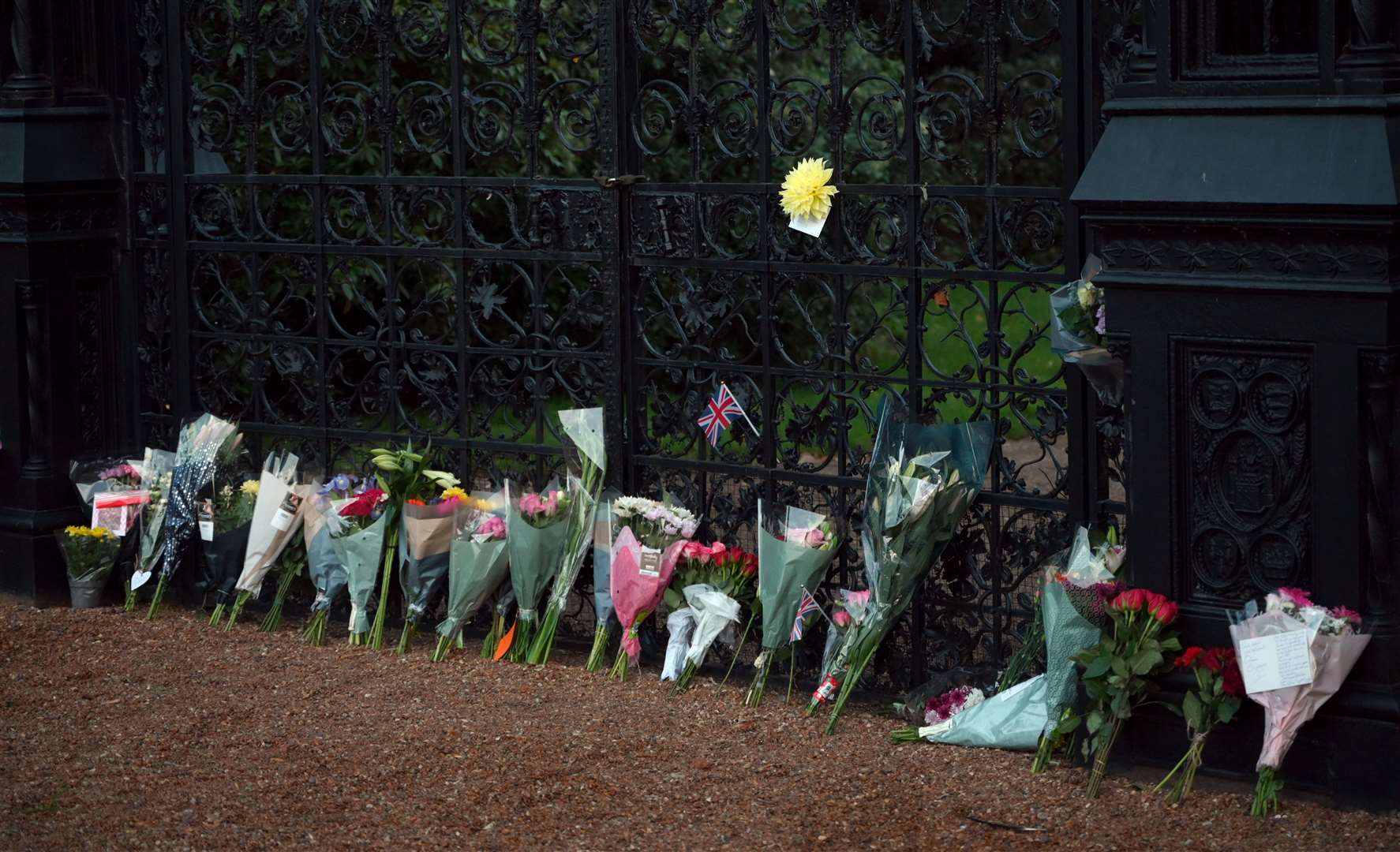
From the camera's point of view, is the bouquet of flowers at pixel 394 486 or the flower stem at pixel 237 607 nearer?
the bouquet of flowers at pixel 394 486

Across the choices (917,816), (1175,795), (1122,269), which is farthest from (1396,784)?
(1122,269)

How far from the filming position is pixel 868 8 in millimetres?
13703

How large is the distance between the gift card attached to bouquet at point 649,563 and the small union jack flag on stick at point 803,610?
53cm

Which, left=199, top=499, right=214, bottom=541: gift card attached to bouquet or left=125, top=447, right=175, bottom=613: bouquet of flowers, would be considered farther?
left=125, top=447, right=175, bottom=613: bouquet of flowers

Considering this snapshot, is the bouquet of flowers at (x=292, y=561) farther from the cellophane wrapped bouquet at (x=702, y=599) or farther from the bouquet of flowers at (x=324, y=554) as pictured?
the cellophane wrapped bouquet at (x=702, y=599)

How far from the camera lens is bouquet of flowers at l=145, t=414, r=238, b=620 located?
7.05 m

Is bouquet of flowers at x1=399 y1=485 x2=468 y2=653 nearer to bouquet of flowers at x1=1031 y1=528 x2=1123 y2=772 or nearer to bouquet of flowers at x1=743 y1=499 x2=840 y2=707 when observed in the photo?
bouquet of flowers at x1=743 y1=499 x2=840 y2=707

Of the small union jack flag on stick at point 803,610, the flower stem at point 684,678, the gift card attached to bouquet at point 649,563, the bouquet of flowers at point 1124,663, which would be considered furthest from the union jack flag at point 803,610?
the bouquet of flowers at point 1124,663

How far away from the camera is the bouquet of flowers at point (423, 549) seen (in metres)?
6.49

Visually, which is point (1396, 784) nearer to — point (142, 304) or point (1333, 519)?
point (1333, 519)

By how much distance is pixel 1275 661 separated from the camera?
459 cm

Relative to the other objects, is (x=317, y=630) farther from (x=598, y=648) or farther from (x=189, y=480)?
(x=598, y=648)

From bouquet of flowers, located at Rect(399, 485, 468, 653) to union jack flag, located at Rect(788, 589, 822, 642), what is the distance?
1428mm

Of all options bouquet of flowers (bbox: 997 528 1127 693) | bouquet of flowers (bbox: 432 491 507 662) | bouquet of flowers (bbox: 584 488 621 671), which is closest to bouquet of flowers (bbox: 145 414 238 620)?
bouquet of flowers (bbox: 432 491 507 662)
